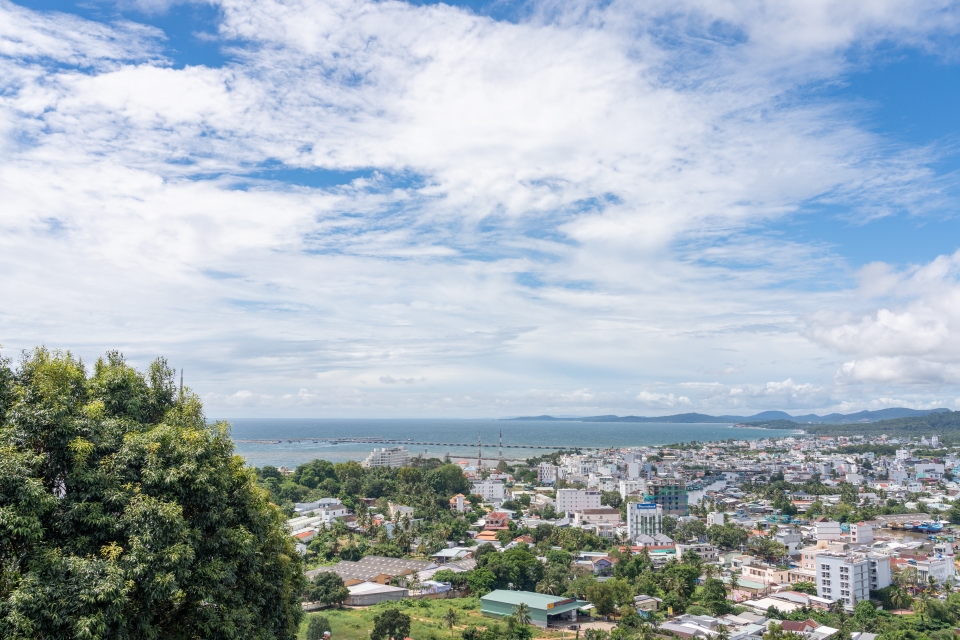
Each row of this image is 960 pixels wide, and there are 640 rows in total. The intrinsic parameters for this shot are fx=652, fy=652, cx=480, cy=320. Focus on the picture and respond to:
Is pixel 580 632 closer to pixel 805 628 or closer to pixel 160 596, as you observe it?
pixel 805 628

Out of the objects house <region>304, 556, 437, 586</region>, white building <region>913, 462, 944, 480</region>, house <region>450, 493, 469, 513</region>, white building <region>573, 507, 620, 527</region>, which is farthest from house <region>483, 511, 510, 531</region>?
white building <region>913, 462, 944, 480</region>

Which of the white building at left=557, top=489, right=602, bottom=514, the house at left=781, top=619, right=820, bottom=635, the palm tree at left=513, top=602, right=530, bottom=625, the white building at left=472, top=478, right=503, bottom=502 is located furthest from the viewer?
the white building at left=472, top=478, right=503, bottom=502

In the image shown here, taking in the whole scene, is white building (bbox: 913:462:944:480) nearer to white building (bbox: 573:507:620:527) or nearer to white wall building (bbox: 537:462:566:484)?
white wall building (bbox: 537:462:566:484)

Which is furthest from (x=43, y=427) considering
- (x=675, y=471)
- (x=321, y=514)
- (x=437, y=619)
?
(x=675, y=471)

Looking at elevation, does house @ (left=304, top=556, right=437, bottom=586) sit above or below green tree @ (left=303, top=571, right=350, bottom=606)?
below

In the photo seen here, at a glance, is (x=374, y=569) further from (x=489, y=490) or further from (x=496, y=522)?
(x=489, y=490)

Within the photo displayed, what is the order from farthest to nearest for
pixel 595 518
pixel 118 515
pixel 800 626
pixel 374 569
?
pixel 595 518 < pixel 374 569 < pixel 800 626 < pixel 118 515

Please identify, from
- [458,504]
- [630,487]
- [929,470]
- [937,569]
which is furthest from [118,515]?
[929,470]
